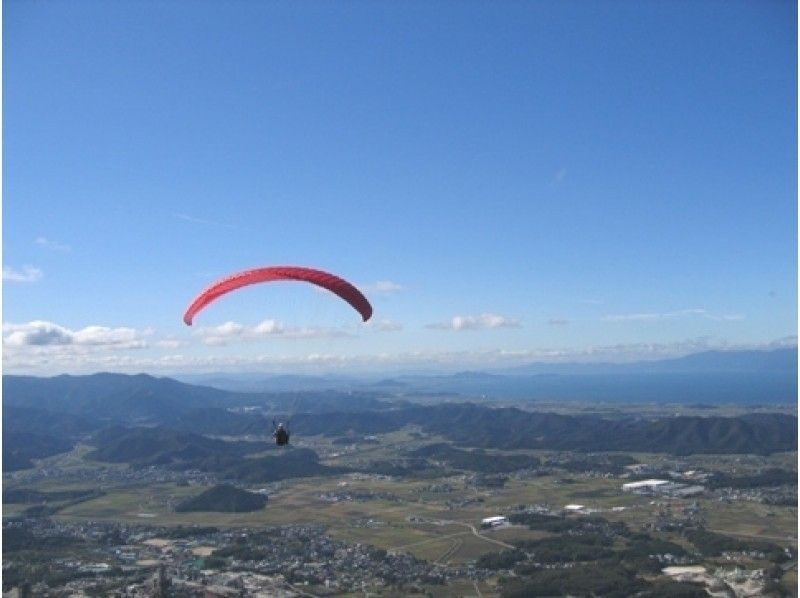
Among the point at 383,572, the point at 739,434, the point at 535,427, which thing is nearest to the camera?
the point at 383,572

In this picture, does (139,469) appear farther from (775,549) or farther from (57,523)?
(775,549)

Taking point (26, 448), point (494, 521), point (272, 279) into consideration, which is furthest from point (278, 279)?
point (26, 448)

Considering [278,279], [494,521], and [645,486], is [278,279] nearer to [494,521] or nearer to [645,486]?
[494,521]

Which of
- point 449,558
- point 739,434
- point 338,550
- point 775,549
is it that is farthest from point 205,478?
point 739,434

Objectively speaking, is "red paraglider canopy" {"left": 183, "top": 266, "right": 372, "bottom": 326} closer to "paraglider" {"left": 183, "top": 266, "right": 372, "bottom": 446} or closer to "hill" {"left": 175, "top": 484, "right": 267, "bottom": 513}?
"paraglider" {"left": 183, "top": 266, "right": 372, "bottom": 446}

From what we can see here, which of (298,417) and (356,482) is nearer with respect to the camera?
(356,482)

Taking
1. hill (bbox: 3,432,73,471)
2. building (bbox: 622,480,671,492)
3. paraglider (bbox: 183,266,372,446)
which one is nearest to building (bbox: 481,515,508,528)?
building (bbox: 622,480,671,492)
